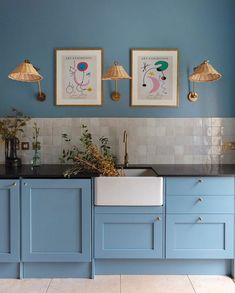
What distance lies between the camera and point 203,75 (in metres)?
2.88

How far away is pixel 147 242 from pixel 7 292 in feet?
3.67

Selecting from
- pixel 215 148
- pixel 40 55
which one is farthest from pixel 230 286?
pixel 40 55

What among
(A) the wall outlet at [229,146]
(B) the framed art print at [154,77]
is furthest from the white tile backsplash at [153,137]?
(B) the framed art print at [154,77]

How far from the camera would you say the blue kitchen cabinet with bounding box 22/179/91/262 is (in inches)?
99.5

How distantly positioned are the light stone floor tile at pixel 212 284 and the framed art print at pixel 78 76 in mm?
1822

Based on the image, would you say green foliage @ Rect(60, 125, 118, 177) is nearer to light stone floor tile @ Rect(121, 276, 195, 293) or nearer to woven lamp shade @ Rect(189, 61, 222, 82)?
light stone floor tile @ Rect(121, 276, 195, 293)

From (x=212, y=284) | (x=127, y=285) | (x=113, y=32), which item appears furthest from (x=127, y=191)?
(x=113, y=32)

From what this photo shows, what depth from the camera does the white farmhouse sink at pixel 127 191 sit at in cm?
250

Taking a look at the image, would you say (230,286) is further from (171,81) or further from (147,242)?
(171,81)

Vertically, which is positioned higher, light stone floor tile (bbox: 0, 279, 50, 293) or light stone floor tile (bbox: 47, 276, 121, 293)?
light stone floor tile (bbox: 47, 276, 121, 293)

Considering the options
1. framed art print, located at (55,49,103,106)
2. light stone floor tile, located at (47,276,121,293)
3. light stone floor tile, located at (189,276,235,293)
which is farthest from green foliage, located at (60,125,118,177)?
light stone floor tile, located at (189,276,235,293)

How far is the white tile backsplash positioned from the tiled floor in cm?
109

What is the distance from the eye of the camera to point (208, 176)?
2.53 meters

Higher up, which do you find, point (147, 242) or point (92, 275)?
point (147, 242)
